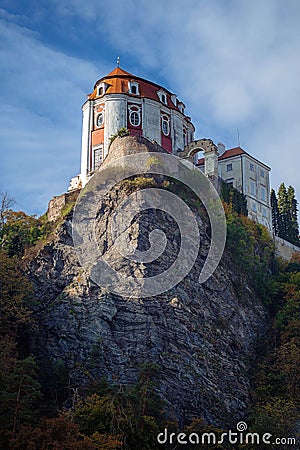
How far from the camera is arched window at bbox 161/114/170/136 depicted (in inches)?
1948

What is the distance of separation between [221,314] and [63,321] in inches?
387

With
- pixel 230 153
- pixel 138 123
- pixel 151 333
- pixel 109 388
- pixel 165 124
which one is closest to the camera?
pixel 109 388

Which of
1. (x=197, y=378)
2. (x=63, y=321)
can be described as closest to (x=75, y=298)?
(x=63, y=321)

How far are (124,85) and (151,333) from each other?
893 inches

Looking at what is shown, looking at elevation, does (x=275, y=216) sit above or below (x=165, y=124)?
below

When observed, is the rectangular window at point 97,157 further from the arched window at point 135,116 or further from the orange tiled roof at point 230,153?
the orange tiled roof at point 230,153

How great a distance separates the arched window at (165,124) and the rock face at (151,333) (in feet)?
38.6

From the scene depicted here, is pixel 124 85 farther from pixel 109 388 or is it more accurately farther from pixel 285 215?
pixel 109 388

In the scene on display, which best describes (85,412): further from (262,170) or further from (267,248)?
(262,170)

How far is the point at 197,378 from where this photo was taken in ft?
111

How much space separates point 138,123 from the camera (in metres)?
48.2

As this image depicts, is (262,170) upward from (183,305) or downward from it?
→ upward

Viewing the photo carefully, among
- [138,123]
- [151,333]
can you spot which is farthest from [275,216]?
[151,333]

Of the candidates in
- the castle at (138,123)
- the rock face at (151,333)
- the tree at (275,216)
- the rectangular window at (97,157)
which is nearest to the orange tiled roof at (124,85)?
the castle at (138,123)
